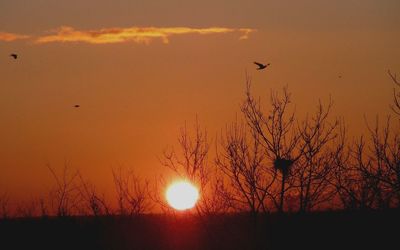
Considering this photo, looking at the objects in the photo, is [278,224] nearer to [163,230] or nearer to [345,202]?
[345,202]

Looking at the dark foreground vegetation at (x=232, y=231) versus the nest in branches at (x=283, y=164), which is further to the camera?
the dark foreground vegetation at (x=232, y=231)

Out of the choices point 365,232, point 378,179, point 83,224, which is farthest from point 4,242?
point 378,179

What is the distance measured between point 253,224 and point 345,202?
3085 mm

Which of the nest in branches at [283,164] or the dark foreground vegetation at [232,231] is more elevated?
the nest in branches at [283,164]

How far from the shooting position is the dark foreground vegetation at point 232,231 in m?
23.6

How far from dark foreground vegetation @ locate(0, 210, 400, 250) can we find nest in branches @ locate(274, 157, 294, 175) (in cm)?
144

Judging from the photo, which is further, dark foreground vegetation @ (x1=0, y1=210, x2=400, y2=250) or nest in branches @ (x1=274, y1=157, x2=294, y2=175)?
dark foreground vegetation @ (x1=0, y1=210, x2=400, y2=250)

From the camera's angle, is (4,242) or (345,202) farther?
(4,242)

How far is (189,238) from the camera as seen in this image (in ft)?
119

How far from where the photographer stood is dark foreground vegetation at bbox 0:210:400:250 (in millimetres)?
23594

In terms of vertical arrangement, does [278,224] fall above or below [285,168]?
below

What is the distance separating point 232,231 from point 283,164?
13.7 ft

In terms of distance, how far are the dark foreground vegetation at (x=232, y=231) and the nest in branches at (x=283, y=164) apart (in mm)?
1440

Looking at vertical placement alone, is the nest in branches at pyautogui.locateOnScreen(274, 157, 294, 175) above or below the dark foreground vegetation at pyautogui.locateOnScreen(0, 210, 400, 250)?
above
